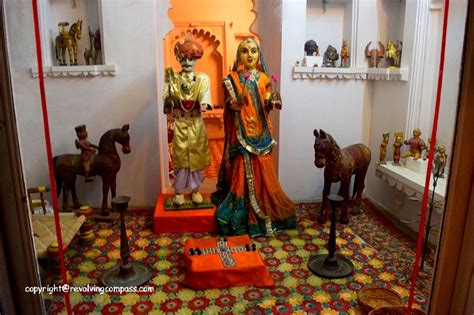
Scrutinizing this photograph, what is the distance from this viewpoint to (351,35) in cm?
451

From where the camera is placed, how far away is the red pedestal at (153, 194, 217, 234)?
387 centimetres

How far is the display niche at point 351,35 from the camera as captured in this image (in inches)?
172

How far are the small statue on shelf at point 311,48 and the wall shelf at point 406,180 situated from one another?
142cm

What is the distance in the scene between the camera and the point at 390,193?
14.2 ft

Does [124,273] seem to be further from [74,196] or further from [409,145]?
[409,145]

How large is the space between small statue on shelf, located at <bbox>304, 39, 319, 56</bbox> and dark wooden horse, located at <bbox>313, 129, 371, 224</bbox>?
3.81ft

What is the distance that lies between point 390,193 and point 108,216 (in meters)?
2.95

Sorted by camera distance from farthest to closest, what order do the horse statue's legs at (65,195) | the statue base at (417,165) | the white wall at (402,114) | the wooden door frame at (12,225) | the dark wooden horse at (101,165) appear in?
1. the horse statue's legs at (65,195)
2. the dark wooden horse at (101,165)
3. the statue base at (417,165)
4. the white wall at (402,114)
5. the wooden door frame at (12,225)

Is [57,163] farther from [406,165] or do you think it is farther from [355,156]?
[406,165]

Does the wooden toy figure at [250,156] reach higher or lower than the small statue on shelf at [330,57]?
lower

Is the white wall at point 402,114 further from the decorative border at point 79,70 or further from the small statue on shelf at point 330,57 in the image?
the decorative border at point 79,70

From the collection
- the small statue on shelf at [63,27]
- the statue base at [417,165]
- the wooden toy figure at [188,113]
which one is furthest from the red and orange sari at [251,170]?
the small statue on shelf at [63,27]

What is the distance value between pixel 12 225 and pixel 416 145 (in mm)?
3578

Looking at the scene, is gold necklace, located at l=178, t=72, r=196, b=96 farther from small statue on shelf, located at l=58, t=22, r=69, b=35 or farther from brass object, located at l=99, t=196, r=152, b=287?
small statue on shelf, located at l=58, t=22, r=69, b=35
